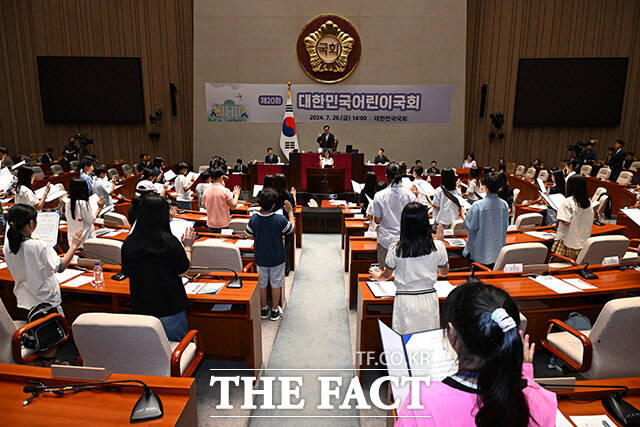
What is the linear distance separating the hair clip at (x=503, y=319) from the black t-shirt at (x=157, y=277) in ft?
5.88

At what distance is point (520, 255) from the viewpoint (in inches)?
129

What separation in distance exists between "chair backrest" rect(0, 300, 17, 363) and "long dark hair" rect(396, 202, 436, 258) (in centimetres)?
231

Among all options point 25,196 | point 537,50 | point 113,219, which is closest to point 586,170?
point 537,50

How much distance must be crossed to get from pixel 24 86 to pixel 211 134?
22.3 ft

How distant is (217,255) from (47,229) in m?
1.39

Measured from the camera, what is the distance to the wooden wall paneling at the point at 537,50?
1198 centimetres

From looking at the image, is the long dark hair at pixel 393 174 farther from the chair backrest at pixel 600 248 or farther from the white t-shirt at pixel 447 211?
the chair backrest at pixel 600 248

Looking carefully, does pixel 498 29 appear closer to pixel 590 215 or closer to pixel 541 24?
pixel 541 24

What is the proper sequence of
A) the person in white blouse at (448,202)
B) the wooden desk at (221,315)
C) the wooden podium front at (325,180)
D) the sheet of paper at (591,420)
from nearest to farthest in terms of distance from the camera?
the sheet of paper at (591,420) < the wooden desk at (221,315) < the person in white blouse at (448,202) < the wooden podium front at (325,180)

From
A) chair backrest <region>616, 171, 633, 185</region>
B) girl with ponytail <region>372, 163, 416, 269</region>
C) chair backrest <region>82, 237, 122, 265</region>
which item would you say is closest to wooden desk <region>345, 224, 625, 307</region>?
girl with ponytail <region>372, 163, 416, 269</region>

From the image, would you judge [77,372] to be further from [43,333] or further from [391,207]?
[391,207]

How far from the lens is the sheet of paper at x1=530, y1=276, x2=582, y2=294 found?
2742 millimetres

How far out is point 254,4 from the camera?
11570mm

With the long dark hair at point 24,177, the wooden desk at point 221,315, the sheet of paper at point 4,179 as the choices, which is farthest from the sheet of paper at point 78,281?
the sheet of paper at point 4,179
